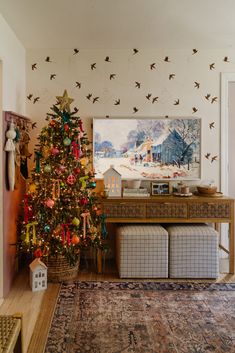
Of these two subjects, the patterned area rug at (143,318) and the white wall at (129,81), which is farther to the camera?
the white wall at (129,81)

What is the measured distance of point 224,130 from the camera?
4566 mm

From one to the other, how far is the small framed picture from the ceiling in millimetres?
1629

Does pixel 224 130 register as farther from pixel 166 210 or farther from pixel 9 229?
pixel 9 229

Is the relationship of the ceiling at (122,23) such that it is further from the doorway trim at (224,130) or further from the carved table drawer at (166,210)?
the carved table drawer at (166,210)

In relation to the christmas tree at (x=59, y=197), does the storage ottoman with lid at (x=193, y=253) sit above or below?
below

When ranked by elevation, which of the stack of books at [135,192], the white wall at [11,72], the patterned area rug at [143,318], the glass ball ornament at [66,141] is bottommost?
the patterned area rug at [143,318]

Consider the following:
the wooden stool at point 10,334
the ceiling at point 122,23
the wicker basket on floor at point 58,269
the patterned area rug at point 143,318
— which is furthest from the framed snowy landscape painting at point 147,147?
the wooden stool at point 10,334

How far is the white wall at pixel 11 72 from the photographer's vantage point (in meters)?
3.43

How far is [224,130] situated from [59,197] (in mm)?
2201

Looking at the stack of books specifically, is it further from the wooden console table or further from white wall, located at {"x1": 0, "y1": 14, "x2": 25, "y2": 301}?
white wall, located at {"x1": 0, "y1": 14, "x2": 25, "y2": 301}

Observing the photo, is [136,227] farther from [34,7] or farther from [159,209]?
[34,7]

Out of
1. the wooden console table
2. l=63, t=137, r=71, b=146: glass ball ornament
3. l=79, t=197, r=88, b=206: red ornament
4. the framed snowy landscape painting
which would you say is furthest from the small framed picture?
l=63, t=137, r=71, b=146: glass ball ornament

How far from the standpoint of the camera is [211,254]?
13.0 feet

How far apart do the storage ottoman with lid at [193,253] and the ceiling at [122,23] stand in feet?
6.89
